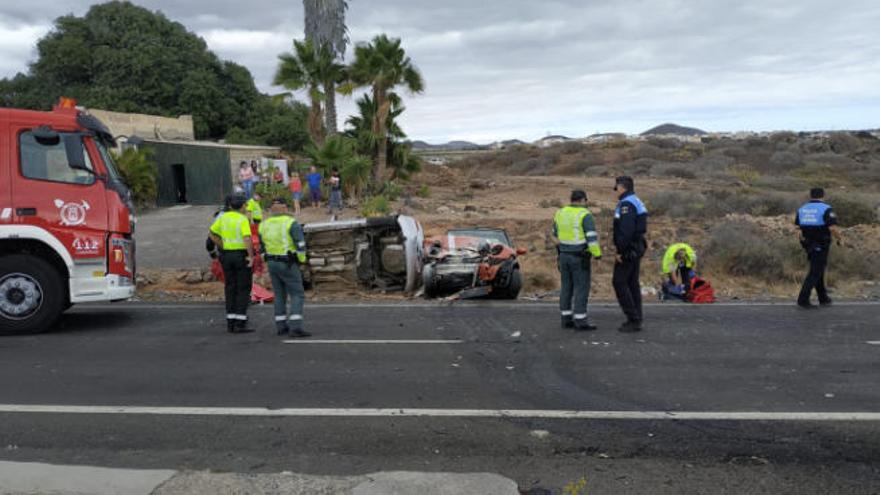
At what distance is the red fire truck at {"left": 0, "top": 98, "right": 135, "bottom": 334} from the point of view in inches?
359

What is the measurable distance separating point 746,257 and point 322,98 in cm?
1534

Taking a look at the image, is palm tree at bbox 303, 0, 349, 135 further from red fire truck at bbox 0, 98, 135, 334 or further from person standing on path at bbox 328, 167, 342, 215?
red fire truck at bbox 0, 98, 135, 334

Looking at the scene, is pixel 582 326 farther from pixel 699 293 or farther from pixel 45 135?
pixel 45 135

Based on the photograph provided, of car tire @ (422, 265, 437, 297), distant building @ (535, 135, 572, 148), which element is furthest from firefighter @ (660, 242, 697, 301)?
distant building @ (535, 135, 572, 148)

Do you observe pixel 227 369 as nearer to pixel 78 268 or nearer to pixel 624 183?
pixel 78 268

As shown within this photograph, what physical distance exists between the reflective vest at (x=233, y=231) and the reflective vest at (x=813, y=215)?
7.71 meters

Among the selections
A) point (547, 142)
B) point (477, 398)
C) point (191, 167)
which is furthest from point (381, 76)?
point (547, 142)

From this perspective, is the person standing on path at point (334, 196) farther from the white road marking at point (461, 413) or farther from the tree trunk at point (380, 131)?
the white road marking at point (461, 413)

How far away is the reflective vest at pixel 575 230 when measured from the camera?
8.98m

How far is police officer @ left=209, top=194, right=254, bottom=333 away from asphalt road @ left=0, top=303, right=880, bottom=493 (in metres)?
0.34

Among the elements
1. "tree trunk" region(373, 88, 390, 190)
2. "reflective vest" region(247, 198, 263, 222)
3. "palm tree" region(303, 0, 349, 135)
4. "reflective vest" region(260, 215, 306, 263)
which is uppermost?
"palm tree" region(303, 0, 349, 135)

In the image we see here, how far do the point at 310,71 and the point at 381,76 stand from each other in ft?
9.31

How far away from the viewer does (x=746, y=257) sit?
57.8 feet

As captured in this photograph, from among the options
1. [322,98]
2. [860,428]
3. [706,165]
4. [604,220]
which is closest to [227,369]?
[860,428]
